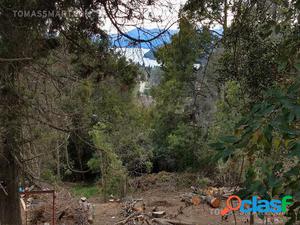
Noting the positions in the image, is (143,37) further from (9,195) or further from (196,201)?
(196,201)

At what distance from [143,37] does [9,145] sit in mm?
1775

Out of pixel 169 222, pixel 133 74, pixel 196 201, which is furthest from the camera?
pixel 196 201

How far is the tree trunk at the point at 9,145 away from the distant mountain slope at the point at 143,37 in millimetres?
972

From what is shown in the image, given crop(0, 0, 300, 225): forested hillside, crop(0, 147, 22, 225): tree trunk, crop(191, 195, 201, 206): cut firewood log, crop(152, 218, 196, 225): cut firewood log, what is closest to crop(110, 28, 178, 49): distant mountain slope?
crop(0, 0, 300, 225): forested hillside

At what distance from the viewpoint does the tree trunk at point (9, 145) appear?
11.0 ft

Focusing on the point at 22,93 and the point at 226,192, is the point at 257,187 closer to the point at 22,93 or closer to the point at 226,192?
the point at 22,93

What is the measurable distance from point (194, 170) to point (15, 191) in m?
7.48

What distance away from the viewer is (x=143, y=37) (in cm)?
319

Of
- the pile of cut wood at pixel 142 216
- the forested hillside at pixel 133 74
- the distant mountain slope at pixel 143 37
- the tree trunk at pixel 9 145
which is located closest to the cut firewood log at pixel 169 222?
the pile of cut wood at pixel 142 216

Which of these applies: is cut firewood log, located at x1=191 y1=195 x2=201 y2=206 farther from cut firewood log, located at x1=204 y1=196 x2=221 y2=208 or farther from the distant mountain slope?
the distant mountain slope

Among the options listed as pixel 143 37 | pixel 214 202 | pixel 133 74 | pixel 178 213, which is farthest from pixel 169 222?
pixel 143 37

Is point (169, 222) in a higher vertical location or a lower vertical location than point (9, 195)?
lower

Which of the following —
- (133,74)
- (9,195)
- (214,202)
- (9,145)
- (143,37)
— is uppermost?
(143,37)

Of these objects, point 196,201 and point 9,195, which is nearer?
point 9,195
